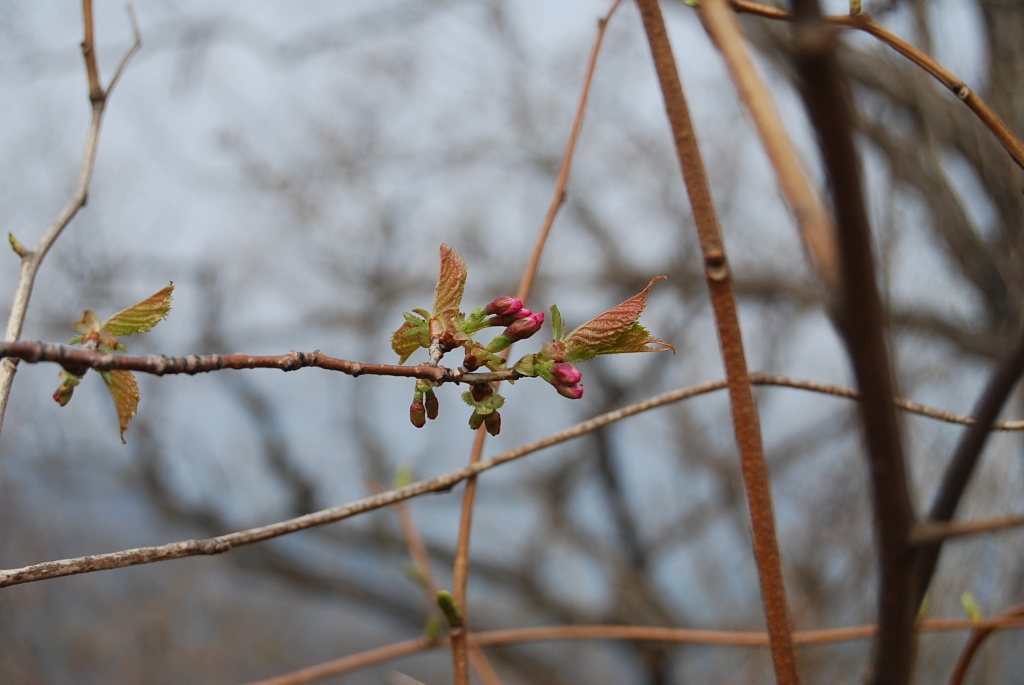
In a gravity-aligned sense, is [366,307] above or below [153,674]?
above

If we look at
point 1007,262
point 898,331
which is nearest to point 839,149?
point 1007,262

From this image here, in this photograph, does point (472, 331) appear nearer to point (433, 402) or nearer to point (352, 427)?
point (433, 402)

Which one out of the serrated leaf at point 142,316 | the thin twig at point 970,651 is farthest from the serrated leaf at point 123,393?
the thin twig at point 970,651

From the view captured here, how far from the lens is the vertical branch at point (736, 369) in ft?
0.48

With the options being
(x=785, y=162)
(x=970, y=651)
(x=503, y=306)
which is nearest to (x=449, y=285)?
(x=503, y=306)

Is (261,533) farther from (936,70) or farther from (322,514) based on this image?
(936,70)

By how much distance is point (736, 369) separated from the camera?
5.9 inches

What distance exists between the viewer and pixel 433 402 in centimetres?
21

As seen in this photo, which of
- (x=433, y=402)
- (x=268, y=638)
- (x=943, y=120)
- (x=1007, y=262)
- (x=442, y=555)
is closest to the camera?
(x=433, y=402)

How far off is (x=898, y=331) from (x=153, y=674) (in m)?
2.24

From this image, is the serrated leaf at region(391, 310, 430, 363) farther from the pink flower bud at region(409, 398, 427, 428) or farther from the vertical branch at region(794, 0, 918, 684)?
the vertical branch at region(794, 0, 918, 684)

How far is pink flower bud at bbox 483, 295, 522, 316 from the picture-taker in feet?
0.73

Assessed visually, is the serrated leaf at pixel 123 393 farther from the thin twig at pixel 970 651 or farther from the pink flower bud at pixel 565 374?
the thin twig at pixel 970 651

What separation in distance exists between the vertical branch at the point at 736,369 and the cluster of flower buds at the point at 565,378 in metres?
0.06
